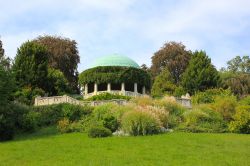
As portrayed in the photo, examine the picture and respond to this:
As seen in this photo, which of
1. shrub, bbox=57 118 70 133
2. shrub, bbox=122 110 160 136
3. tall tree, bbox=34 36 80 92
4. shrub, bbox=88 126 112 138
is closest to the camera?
shrub, bbox=88 126 112 138

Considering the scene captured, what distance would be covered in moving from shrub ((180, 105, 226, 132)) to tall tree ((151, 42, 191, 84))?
32271 mm

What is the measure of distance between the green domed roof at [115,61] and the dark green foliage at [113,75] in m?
1.10

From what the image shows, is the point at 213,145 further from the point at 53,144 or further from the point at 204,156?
the point at 53,144

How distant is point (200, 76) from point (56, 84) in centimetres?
1646

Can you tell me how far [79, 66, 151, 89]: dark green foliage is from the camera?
51.9 meters

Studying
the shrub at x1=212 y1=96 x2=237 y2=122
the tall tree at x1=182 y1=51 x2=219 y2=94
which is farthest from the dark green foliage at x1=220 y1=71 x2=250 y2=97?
the shrub at x1=212 y1=96 x2=237 y2=122

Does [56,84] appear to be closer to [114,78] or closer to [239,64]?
[114,78]

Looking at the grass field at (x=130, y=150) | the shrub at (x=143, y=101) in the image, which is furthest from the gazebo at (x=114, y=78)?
the grass field at (x=130, y=150)

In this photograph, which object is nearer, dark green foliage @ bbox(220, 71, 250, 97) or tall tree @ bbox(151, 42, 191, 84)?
dark green foliage @ bbox(220, 71, 250, 97)

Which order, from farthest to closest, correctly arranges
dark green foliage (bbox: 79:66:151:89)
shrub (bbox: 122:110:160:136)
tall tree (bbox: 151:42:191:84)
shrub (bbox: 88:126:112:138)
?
tall tree (bbox: 151:42:191:84) → dark green foliage (bbox: 79:66:151:89) → shrub (bbox: 122:110:160:136) → shrub (bbox: 88:126:112:138)

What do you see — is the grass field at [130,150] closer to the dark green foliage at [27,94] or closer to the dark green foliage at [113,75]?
the dark green foliage at [27,94]

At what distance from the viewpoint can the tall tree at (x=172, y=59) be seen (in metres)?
68.3

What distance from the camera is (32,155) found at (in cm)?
2423

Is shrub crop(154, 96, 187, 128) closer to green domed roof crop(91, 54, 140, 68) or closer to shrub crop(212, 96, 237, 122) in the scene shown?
shrub crop(212, 96, 237, 122)
